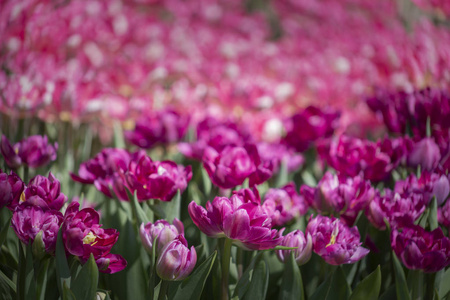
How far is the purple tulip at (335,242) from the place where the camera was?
58cm

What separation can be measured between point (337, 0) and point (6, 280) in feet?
9.64

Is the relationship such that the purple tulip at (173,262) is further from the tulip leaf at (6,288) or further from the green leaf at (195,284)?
the tulip leaf at (6,288)

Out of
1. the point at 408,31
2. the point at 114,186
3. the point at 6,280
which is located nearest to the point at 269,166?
the point at 114,186

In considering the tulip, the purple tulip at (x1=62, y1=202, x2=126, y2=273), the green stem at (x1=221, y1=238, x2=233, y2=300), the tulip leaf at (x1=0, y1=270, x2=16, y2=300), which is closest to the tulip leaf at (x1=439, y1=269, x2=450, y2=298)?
the tulip

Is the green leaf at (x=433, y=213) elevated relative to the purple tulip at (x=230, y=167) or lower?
lower

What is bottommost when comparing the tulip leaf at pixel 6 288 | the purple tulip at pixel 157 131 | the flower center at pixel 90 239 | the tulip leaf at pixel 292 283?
the purple tulip at pixel 157 131

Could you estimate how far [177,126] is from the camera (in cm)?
110

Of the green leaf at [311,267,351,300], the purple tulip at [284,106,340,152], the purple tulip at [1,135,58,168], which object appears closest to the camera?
the green leaf at [311,267,351,300]

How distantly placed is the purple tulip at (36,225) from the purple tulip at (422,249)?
403 mm

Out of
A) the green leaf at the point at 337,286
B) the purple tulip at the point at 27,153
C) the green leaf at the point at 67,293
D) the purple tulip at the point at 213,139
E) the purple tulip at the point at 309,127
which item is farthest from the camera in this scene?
the purple tulip at the point at 309,127

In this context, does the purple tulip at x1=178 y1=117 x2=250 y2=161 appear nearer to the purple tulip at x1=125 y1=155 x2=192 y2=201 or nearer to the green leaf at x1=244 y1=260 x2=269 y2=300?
the purple tulip at x1=125 y1=155 x2=192 y2=201

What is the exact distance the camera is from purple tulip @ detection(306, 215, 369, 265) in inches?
22.9

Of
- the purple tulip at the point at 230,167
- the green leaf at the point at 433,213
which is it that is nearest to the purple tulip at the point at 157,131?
the purple tulip at the point at 230,167

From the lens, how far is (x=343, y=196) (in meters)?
0.69
